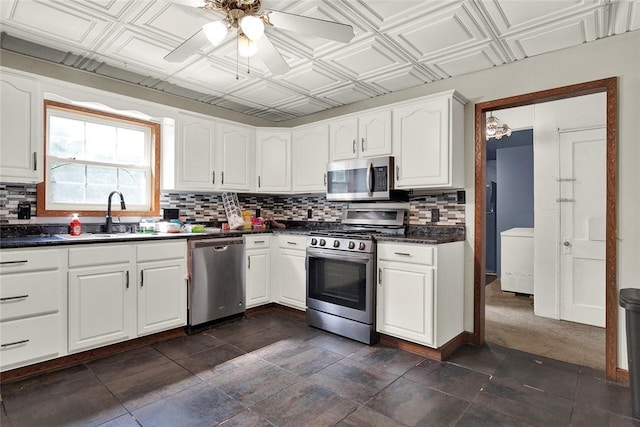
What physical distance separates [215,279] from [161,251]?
60 centimetres

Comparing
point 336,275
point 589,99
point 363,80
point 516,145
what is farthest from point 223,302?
point 516,145

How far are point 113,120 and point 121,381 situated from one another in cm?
239

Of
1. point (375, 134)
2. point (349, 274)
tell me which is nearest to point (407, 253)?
point (349, 274)

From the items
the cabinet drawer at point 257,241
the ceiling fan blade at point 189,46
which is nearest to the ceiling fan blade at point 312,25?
the ceiling fan blade at point 189,46

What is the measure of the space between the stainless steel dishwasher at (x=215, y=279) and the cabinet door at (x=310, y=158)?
39.0 inches

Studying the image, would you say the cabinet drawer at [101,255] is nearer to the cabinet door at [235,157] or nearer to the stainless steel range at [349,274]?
the cabinet door at [235,157]

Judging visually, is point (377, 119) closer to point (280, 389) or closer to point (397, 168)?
point (397, 168)

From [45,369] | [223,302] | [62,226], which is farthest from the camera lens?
[223,302]

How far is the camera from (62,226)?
2998 mm

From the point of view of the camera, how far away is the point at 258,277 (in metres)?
3.83

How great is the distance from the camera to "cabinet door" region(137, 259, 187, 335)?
9.55 feet

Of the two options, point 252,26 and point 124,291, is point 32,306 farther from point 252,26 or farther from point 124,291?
point 252,26

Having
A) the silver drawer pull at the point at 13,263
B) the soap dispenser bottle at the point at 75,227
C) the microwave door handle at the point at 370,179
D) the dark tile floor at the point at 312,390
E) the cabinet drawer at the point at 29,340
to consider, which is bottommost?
the dark tile floor at the point at 312,390

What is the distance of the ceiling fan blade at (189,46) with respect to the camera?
204cm
